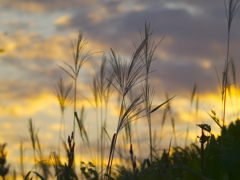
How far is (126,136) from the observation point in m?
4.45

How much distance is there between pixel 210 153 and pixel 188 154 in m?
2.15

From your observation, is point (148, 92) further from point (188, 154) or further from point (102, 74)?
point (188, 154)

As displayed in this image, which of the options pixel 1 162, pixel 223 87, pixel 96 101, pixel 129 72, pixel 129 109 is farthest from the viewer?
pixel 96 101

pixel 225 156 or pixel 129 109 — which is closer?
pixel 129 109

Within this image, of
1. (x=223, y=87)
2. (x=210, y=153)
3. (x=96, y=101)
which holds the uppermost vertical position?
(x=96, y=101)

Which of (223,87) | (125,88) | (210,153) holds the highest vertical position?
(223,87)

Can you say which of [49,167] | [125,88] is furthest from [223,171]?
[49,167]

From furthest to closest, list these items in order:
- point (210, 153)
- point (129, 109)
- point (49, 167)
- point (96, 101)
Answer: point (96, 101) < point (49, 167) < point (210, 153) < point (129, 109)

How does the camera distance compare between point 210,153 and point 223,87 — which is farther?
point 223,87

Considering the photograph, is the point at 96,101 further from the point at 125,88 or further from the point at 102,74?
the point at 125,88

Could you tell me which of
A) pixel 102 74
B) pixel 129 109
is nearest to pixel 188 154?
pixel 102 74

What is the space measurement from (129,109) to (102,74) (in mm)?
1882

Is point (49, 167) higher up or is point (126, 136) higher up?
point (126, 136)

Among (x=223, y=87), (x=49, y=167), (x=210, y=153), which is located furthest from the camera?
(x=49, y=167)
